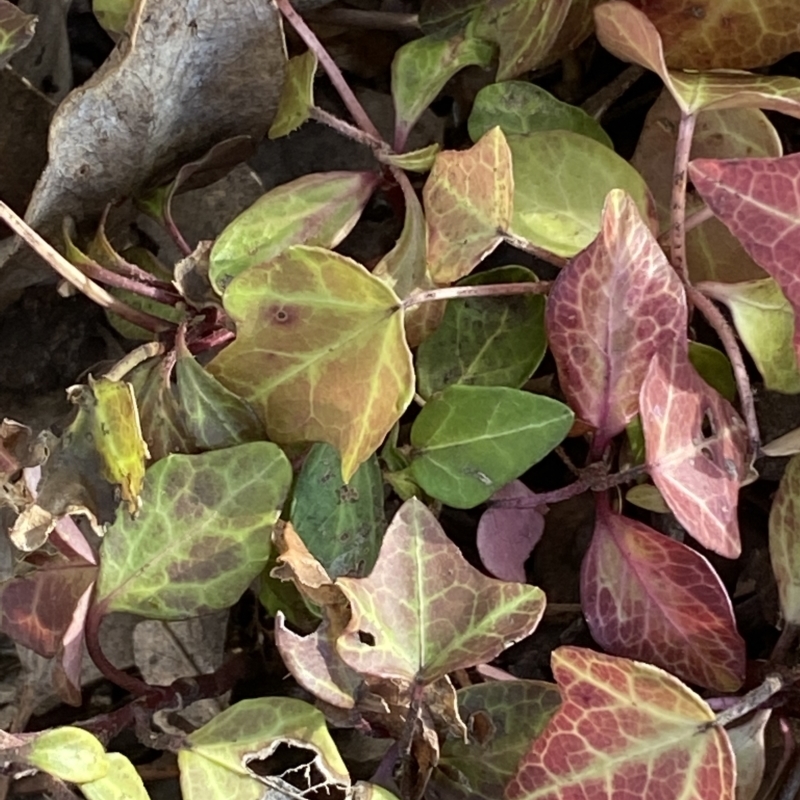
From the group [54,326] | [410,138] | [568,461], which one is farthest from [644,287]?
[54,326]

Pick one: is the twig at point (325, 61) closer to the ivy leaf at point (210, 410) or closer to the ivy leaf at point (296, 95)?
the ivy leaf at point (296, 95)

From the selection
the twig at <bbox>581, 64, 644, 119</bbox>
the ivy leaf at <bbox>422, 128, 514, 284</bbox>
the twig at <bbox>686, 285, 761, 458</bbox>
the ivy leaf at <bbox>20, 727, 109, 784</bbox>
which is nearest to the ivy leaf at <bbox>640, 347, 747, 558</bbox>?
the twig at <bbox>686, 285, 761, 458</bbox>

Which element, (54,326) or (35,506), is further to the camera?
(54,326)

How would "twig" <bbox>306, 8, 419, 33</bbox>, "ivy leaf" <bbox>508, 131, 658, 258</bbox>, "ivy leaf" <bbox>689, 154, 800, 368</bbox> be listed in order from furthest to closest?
1. "twig" <bbox>306, 8, 419, 33</bbox>
2. "ivy leaf" <bbox>508, 131, 658, 258</bbox>
3. "ivy leaf" <bbox>689, 154, 800, 368</bbox>

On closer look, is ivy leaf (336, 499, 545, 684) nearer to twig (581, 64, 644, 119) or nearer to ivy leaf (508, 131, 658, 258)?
ivy leaf (508, 131, 658, 258)

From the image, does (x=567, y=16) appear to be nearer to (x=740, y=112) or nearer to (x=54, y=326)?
(x=740, y=112)
